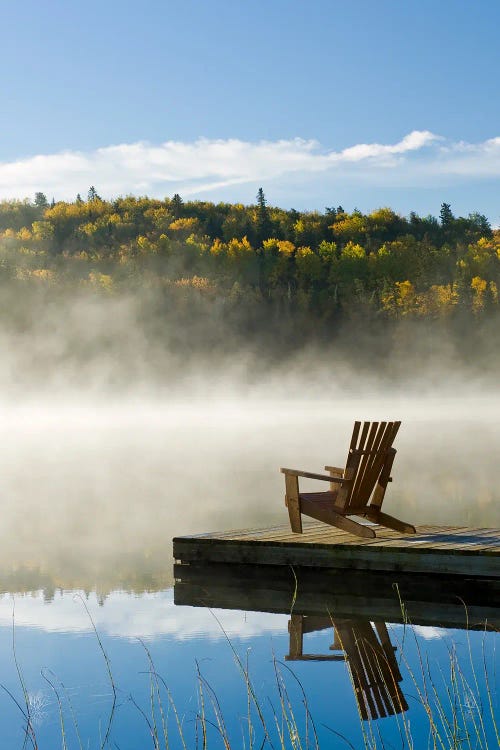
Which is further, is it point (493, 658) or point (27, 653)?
point (27, 653)

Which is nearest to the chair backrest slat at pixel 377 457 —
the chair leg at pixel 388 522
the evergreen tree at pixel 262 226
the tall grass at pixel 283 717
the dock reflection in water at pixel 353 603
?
the chair leg at pixel 388 522

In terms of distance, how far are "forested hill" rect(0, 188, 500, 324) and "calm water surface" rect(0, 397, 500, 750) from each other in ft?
225

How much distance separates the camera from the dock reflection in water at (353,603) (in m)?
6.10

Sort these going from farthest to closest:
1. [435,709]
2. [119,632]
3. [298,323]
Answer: [298,323] < [119,632] < [435,709]

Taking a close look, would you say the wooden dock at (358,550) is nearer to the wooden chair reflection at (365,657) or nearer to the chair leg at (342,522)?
the chair leg at (342,522)

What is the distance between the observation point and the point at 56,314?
281 ft

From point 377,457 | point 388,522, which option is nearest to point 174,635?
Answer: point 377,457

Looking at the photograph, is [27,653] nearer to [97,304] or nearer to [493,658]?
[493,658]

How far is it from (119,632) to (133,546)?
4.29 meters

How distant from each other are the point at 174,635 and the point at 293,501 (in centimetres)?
223

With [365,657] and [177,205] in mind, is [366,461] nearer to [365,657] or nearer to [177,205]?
[365,657]

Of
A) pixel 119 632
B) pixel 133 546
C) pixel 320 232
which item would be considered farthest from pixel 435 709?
pixel 320 232

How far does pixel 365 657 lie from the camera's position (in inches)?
239

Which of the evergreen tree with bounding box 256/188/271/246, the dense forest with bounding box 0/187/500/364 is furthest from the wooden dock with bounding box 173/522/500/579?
the evergreen tree with bounding box 256/188/271/246
